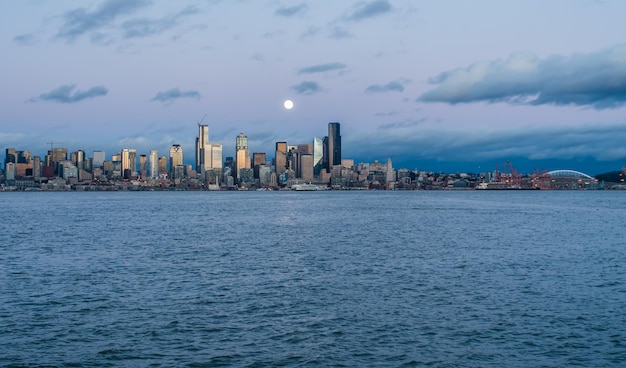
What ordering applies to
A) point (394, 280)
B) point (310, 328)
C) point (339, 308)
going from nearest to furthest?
1. point (310, 328)
2. point (339, 308)
3. point (394, 280)

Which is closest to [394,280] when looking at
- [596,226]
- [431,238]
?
[431,238]

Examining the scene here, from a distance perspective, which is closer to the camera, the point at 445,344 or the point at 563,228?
the point at 445,344

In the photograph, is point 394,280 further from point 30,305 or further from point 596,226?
point 596,226

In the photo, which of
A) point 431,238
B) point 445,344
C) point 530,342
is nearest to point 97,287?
point 445,344

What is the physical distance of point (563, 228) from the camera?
101938mm

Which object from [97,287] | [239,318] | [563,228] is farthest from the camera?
[563,228]

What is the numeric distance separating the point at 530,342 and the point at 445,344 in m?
4.54

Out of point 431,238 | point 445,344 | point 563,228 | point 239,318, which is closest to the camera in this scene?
point 445,344

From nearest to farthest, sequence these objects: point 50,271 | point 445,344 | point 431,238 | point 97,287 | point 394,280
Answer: point 445,344 → point 97,287 → point 394,280 → point 50,271 → point 431,238

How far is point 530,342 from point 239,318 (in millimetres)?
16550

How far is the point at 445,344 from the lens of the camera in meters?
29.9

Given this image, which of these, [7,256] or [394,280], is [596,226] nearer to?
[394,280]

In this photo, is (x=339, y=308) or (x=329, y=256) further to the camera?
(x=329, y=256)

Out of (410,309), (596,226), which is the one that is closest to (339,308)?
(410,309)
